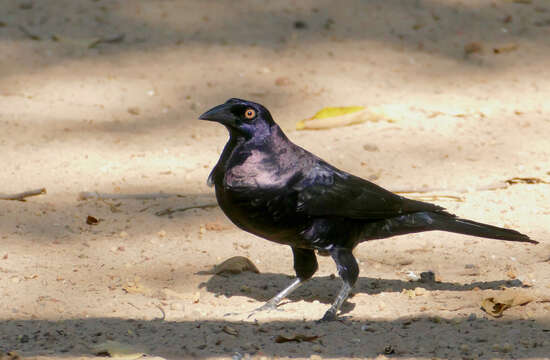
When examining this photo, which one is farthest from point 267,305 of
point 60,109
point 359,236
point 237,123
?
point 60,109

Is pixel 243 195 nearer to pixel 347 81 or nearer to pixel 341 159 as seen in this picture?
pixel 341 159

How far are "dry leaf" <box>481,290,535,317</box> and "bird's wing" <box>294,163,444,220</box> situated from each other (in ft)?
1.69

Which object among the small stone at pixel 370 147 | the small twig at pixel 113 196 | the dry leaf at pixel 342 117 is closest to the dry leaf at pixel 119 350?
the small twig at pixel 113 196

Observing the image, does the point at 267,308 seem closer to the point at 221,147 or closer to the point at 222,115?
the point at 222,115

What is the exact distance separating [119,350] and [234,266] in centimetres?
116

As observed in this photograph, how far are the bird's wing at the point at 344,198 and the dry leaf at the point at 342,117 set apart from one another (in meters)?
2.29

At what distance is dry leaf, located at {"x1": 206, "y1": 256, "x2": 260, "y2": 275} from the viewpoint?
422cm

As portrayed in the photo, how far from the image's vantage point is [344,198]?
378 centimetres

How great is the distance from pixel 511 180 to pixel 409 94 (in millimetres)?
1893

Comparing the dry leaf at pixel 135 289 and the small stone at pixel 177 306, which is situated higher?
the small stone at pixel 177 306

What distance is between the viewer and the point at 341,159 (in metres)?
5.66

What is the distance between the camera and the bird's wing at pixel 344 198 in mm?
3666

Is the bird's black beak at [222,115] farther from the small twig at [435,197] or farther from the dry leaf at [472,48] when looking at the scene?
the dry leaf at [472,48]

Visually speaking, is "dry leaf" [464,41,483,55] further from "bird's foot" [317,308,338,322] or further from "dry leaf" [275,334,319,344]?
"dry leaf" [275,334,319,344]
